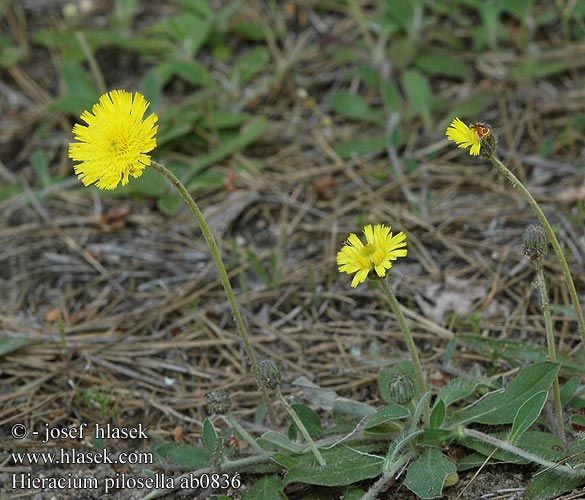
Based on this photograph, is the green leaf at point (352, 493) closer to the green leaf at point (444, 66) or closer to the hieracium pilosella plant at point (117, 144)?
the hieracium pilosella plant at point (117, 144)

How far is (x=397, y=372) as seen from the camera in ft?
7.22

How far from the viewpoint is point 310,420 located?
2.13 m

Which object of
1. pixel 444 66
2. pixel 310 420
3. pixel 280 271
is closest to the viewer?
pixel 310 420

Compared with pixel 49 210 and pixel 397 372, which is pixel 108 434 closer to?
pixel 397 372

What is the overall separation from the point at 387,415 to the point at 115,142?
89 cm

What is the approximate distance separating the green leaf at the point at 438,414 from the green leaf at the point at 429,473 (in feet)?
0.20

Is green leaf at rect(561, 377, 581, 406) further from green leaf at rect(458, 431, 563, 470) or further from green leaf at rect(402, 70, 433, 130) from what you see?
green leaf at rect(402, 70, 433, 130)

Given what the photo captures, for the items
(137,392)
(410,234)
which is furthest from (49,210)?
(410,234)

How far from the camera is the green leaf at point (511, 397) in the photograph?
1.96 meters

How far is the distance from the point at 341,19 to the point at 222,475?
2.52 meters

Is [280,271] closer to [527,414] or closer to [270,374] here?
[270,374]

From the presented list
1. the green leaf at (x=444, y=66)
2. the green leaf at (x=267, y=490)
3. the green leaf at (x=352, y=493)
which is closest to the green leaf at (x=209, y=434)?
the green leaf at (x=267, y=490)

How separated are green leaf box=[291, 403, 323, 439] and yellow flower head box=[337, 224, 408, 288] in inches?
18.6

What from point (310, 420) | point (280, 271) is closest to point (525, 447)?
point (310, 420)
